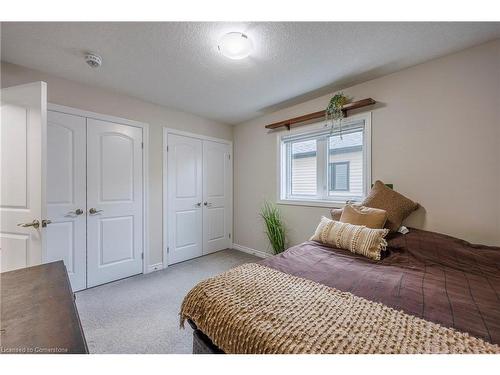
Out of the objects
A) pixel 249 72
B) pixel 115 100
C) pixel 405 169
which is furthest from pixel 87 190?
pixel 405 169

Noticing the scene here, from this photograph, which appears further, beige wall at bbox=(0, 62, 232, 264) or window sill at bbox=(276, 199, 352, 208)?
window sill at bbox=(276, 199, 352, 208)

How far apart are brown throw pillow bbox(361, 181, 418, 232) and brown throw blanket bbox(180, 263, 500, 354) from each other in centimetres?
117

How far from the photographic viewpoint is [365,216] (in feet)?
6.07

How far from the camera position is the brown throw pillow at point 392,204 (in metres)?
1.89

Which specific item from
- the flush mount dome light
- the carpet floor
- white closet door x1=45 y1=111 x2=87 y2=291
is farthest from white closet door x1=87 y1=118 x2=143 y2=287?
the flush mount dome light

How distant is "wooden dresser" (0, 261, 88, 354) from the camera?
60cm

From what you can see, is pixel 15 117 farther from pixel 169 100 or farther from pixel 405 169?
pixel 405 169

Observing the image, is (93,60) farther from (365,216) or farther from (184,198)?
(365,216)

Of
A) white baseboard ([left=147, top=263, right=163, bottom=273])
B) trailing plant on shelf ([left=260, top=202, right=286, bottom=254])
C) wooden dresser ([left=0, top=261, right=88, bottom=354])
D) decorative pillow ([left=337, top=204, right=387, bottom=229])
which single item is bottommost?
white baseboard ([left=147, top=263, right=163, bottom=273])

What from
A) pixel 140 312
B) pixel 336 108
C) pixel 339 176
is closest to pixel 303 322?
pixel 140 312

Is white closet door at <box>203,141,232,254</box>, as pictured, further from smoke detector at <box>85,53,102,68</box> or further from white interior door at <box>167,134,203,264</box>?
smoke detector at <box>85,53,102,68</box>

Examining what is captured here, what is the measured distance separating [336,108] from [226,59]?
131cm

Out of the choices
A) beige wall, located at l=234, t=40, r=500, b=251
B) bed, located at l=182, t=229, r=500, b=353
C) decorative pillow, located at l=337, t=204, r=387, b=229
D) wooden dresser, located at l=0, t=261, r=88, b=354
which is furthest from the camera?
decorative pillow, located at l=337, t=204, r=387, b=229

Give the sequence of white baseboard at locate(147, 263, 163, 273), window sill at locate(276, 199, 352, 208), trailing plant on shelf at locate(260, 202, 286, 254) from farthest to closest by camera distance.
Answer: trailing plant on shelf at locate(260, 202, 286, 254) < white baseboard at locate(147, 263, 163, 273) < window sill at locate(276, 199, 352, 208)
